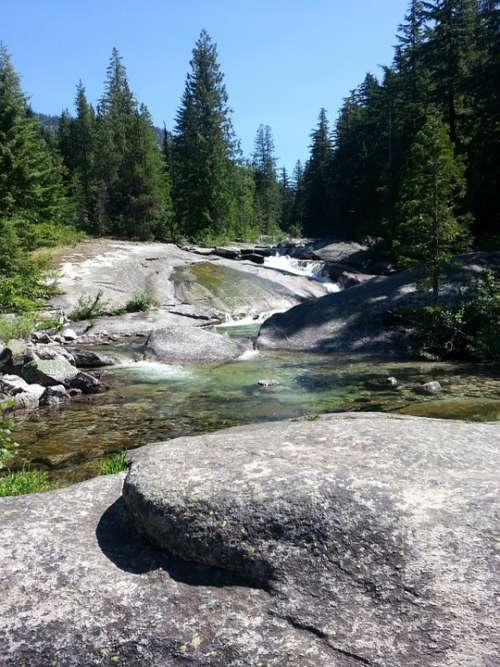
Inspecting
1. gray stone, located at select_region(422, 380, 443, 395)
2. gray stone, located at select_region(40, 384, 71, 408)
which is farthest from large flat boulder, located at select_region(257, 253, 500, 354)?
gray stone, located at select_region(40, 384, 71, 408)

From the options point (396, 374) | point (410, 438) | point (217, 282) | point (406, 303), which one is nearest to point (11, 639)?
point (410, 438)

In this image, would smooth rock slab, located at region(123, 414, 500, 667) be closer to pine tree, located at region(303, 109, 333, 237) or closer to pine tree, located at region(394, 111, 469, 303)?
pine tree, located at region(394, 111, 469, 303)

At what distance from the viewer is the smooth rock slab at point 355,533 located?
2.60 meters

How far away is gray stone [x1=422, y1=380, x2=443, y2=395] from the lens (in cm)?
1102

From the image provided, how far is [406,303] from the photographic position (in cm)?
1692

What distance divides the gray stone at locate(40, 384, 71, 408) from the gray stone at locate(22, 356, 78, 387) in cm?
59

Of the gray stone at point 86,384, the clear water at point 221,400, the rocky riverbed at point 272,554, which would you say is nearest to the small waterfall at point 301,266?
the clear water at point 221,400

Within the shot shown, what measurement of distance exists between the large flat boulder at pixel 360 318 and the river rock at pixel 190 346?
153 centimetres

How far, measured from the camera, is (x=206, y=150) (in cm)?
4659

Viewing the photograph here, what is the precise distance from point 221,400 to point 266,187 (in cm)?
8797

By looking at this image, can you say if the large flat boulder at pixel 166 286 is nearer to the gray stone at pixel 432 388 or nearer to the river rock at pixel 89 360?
the river rock at pixel 89 360

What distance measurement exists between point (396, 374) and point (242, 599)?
35.4ft

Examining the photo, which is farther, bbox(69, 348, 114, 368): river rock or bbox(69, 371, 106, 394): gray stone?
bbox(69, 348, 114, 368): river rock

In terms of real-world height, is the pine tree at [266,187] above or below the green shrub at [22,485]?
above
